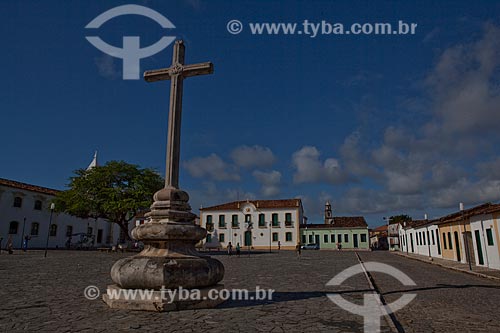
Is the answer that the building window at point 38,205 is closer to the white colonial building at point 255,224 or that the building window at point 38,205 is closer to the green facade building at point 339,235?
the white colonial building at point 255,224

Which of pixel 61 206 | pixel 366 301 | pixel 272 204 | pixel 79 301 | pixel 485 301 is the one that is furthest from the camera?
pixel 272 204

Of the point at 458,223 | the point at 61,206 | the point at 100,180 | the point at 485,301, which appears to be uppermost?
the point at 100,180

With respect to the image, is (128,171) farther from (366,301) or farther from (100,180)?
(366,301)

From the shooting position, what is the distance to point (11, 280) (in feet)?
28.1

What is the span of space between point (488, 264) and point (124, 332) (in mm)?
18301

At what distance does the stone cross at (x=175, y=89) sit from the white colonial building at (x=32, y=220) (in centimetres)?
2798

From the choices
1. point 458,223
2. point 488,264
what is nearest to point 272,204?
point 458,223

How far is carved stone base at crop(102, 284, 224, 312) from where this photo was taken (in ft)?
16.4

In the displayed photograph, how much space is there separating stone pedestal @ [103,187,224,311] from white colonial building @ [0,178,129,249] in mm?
28421

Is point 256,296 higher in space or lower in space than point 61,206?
lower

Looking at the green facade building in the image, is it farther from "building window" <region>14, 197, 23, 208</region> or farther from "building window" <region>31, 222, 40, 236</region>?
"building window" <region>14, 197, 23, 208</region>

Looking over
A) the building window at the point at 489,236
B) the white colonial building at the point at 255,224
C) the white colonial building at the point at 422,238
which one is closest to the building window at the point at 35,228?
the white colonial building at the point at 255,224

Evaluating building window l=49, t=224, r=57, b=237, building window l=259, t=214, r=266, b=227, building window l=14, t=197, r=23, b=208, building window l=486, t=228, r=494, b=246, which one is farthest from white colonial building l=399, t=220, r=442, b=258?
building window l=14, t=197, r=23, b=208

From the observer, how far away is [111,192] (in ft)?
84.0
